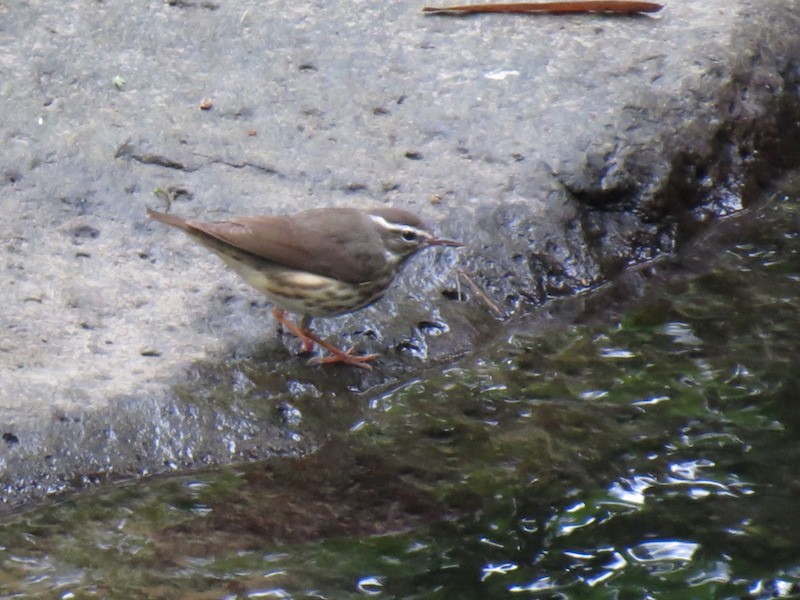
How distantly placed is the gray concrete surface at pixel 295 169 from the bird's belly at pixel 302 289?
0.22 metres

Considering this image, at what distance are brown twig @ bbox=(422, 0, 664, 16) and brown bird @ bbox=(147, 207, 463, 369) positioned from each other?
2.43 m

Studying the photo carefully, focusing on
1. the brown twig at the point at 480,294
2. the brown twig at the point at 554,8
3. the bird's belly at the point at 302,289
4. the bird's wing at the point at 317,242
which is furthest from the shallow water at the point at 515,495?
the brown twig at the point at 554,8

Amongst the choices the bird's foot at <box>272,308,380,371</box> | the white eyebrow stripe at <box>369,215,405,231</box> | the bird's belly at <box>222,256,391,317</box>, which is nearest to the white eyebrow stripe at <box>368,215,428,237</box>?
the white eyebrow stripe at <box>369,215,405,231</box>

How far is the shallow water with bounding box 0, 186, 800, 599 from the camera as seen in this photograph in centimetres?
470

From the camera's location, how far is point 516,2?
830 centimetres

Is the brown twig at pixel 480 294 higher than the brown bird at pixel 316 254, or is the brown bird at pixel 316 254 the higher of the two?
the brown bird at pixel 316 254

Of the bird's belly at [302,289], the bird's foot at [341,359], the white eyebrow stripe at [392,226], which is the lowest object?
the bird's foot at [341,359]

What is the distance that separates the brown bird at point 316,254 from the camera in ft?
19.5

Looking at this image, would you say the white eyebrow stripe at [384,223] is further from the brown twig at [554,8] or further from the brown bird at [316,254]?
the brown twig at [554,8]

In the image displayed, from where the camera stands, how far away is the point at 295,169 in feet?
23.2

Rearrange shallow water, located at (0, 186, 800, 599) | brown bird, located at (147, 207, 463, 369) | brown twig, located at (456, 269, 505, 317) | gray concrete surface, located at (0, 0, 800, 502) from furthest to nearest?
brown twig, located at (456, 269, 505, 317) < brown bird, located at (147, 207, 463, 369) < gray concrete surface, located at (0, 0, 800, 502) < shallow water, located at (0, 186, 800, 599)

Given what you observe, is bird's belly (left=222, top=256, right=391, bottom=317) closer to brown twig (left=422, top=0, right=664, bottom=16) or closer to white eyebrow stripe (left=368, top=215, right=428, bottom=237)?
white eyebrow stripe (left=368, top=215, right=428, bottom=237)

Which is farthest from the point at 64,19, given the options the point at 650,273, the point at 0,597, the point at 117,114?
the point at 0,597

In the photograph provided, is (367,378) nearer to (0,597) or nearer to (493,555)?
(493,555)
